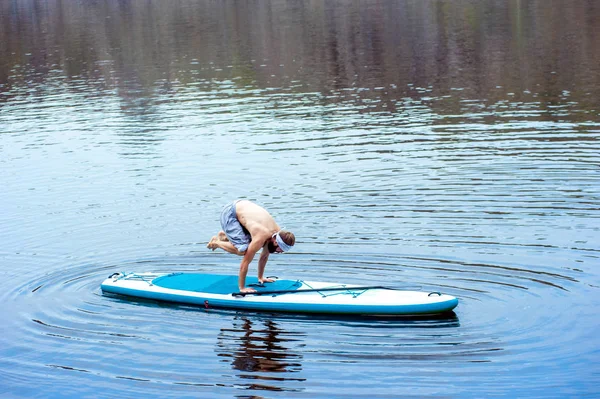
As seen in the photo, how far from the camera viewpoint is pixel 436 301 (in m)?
15.8

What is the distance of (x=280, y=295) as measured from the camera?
16.9 metres

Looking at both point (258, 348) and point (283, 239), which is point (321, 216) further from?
point (258, 348)

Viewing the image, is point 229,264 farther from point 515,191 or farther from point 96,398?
point 515,191

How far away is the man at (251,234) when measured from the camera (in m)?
16.7

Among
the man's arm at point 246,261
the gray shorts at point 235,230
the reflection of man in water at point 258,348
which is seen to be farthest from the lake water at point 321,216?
the gray shorts at point 235,230

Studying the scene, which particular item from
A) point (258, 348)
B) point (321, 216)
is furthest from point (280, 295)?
point (321, 216)

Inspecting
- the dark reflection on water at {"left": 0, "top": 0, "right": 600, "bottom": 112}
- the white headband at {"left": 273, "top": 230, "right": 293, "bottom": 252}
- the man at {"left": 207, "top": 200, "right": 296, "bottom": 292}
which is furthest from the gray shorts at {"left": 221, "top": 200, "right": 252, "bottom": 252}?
the dark reflection on water at {"left": 0, "top": 0, "right": 600, "bottom": 112}

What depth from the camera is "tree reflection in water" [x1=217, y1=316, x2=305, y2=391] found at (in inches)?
564

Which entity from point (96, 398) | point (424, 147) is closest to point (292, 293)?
point (96, 398)

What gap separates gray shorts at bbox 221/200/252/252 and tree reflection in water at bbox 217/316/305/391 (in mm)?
1483

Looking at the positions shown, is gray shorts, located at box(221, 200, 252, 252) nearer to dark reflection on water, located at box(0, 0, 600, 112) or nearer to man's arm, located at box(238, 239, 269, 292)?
man's arm, located at box(238, 239, 269, 292)

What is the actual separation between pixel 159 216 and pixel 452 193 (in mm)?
8001

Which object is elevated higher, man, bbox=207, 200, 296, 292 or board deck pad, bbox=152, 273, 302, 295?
man, bbox=207, 200, 296, 292

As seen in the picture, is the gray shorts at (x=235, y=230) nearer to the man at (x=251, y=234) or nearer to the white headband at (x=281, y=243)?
the man at (x=251, y=234)
